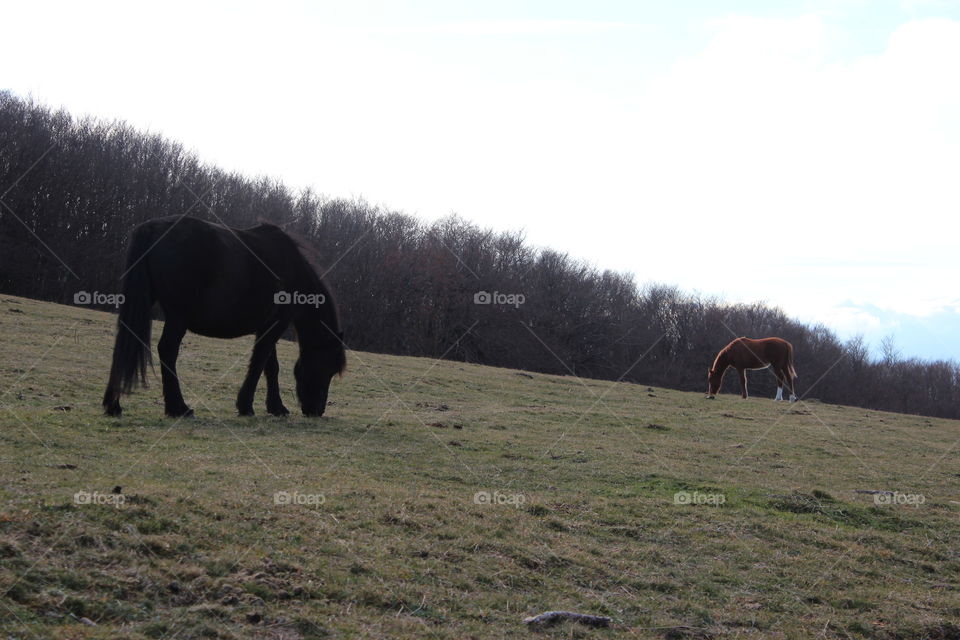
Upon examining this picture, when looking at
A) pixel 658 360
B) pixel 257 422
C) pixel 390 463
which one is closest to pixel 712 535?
pixel 390 463

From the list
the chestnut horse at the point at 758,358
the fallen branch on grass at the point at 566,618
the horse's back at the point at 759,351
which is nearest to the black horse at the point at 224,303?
the fallen branch on grass at the point at 566,618

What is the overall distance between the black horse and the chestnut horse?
17.7m

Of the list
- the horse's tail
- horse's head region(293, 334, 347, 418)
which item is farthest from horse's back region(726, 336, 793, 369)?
the horse's tail

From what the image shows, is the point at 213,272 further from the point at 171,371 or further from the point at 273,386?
the point at 273,386

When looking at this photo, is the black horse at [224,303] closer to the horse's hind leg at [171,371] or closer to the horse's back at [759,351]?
the horse's hind leg at [171,371]

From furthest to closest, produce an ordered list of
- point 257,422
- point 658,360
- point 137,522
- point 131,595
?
point 658,360 < point 257,422 < point 137,522 < point 131,595

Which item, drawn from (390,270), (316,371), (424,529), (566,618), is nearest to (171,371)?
(316,371)

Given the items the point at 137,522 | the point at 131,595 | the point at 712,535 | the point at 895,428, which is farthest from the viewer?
the point at 895,428

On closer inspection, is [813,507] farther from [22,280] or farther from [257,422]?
[22,280]

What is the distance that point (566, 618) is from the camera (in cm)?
530

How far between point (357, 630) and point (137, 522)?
1.86 meters

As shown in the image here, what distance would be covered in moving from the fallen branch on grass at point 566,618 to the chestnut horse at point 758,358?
22.9 m

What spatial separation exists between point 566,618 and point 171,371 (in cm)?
749

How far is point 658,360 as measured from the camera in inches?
2522
